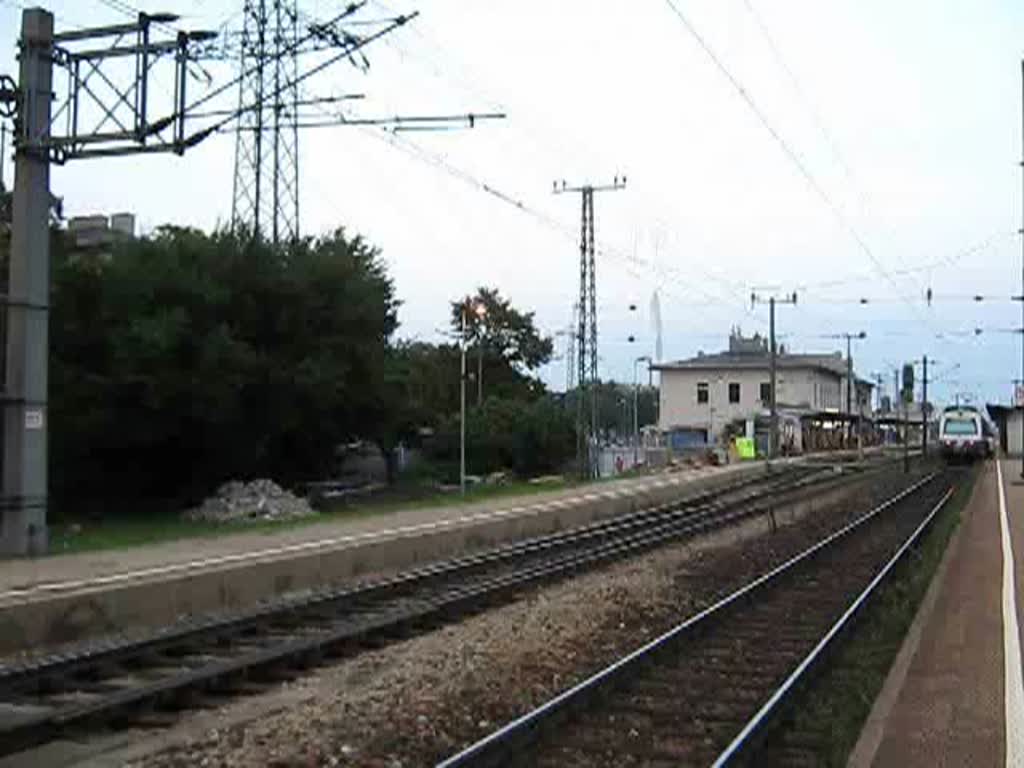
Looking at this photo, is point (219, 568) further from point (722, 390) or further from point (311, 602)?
point (722, 390)

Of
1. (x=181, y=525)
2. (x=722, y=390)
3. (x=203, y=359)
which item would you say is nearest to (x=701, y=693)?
(x=181, y=525)

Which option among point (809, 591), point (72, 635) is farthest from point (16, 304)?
point (809, 591)

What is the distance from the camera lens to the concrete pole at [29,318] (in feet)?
63.3

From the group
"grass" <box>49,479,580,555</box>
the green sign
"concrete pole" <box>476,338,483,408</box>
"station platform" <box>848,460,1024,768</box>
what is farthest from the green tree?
Result: "station platform" <box>848,460,1024,768</box>

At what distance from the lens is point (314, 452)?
135 feet

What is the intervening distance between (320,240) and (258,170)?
3.21 metres

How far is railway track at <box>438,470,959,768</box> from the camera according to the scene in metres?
8.70

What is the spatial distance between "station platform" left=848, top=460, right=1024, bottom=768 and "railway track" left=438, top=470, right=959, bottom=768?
703mm

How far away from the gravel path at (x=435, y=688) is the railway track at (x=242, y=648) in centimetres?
33

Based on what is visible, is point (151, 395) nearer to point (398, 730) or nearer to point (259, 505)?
point (259, 505)

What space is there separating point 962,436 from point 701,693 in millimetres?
72174

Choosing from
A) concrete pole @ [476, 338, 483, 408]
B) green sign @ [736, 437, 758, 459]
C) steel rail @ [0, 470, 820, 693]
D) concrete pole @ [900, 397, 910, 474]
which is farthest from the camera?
concrete pole @ [476, 338, 483, 408]

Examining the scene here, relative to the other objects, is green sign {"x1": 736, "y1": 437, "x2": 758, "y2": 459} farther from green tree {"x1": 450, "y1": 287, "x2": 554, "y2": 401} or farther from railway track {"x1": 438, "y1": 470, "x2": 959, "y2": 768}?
railway track {"x1": 438, "y1": 470, "x2": 959, "y2": 768}

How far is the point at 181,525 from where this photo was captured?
1108 inches
